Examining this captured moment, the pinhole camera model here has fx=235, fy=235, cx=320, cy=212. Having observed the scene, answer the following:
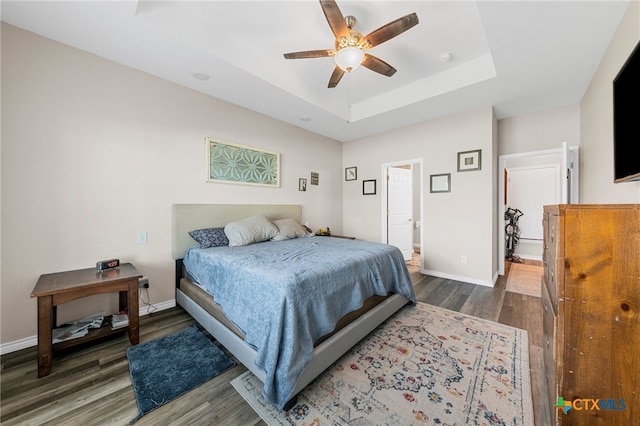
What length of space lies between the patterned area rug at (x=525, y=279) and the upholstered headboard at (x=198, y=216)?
12.5 feet

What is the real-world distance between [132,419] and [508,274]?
200 inches

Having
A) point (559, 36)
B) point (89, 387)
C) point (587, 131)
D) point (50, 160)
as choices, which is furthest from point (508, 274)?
point (50, 160)

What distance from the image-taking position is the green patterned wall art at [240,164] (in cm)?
309

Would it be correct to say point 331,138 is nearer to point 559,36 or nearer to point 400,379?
point 559,36

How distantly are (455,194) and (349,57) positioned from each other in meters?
2.70

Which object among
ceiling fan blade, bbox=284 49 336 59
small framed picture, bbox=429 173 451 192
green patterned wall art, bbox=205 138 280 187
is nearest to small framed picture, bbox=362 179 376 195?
small framed picture, bbox=429 173 451 192

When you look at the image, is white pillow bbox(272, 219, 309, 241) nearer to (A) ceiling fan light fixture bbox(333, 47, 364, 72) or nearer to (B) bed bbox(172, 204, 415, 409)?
(B) bed bbox(172, 204, 415, 409)

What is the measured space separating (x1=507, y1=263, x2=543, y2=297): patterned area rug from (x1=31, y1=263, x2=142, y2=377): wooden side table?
444cm

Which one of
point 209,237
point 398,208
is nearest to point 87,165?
point 209,237

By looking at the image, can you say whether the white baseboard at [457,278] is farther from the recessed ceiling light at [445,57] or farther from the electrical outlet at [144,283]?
the electrical outlet at [144,283]

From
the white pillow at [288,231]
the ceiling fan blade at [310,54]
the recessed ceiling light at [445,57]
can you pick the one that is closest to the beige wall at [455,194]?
the recessed ceiling light at [445,57]

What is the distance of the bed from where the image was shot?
140 centimetres

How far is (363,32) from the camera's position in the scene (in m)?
2.35

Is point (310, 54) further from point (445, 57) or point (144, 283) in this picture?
point (144, 283)
